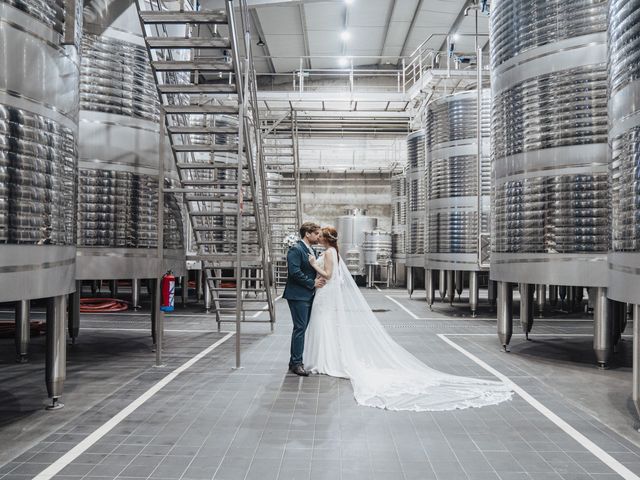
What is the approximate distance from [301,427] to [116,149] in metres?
3.90

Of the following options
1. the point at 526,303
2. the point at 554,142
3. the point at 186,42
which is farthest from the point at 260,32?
the point at 554,142

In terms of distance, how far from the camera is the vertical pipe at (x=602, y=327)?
589cm

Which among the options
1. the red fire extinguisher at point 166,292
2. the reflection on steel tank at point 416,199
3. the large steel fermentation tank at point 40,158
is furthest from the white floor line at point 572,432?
the reflection on steel tank at point 416,199

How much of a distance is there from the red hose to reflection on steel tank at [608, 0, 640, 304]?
10096mm

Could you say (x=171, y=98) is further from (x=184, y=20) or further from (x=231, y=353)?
(x=231, y=353)

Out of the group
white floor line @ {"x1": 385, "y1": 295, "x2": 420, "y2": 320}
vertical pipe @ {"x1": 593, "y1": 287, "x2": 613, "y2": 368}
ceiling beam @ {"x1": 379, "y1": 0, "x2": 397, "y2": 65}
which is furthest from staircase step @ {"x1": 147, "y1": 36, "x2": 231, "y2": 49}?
ceiling beam @ {"x1": 379, "y1": 0, "x2": 397, "y2": 65}

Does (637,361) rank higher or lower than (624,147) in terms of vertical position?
lower

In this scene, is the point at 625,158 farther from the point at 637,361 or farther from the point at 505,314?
the point at 505,314

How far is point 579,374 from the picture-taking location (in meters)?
5.79

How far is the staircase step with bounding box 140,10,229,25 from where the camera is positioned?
566 centimetres

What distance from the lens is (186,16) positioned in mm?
5656

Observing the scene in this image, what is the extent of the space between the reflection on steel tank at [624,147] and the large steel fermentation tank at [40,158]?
13.9 feet

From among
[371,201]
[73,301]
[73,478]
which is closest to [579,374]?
[73,478]

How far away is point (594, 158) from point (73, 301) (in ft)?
21.5
